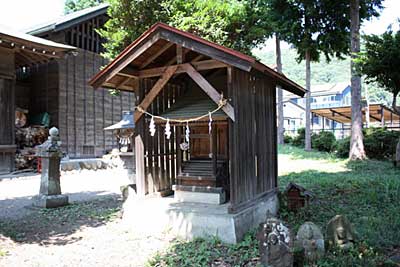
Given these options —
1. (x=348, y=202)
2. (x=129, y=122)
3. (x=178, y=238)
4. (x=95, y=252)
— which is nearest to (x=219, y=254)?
(x=178, y=238)

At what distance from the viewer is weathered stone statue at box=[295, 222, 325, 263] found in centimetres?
434

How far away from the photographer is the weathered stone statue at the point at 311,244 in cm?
434

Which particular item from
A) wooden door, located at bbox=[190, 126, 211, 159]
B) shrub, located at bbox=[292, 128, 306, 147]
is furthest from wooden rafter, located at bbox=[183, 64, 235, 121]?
shrub, located at bbox=[292, 128, 306, 147]

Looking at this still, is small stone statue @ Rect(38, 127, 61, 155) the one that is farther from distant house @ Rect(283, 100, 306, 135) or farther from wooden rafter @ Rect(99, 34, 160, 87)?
distant house @ Rect(283, 100, 306, 135)

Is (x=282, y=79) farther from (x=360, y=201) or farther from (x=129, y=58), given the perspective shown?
(x=360, y=201)

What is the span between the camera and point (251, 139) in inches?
257

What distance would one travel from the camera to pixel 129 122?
1555 cm

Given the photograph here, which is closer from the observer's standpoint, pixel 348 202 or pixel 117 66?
pixel 117 66

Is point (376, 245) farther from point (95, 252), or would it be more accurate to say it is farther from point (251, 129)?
point (95, 252)

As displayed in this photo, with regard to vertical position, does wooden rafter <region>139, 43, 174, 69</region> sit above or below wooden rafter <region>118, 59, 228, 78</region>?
above

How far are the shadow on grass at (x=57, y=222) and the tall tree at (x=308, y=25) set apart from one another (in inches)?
539

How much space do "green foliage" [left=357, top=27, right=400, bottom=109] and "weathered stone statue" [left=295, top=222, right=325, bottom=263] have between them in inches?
274

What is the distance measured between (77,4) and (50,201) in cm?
2954

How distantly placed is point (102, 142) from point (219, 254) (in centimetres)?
1568
